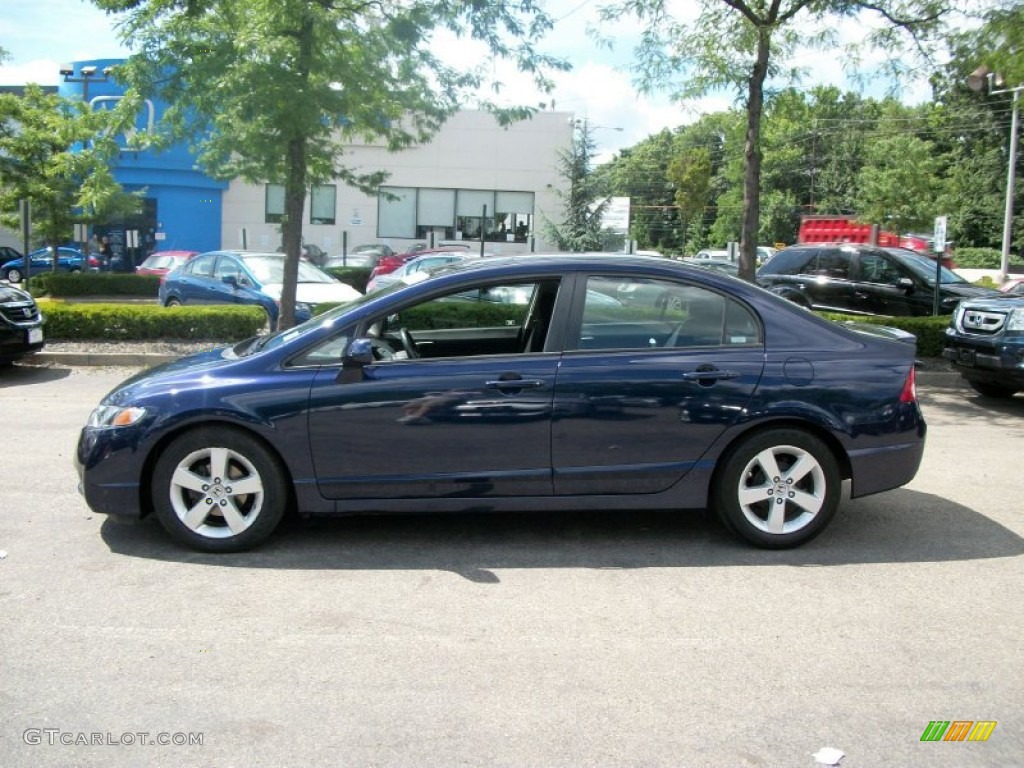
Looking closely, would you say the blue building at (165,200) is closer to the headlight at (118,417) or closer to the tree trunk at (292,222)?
the tree trunk at (292,222)

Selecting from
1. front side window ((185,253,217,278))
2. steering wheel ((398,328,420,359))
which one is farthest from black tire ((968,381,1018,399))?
front side window ((185,253,217,278))

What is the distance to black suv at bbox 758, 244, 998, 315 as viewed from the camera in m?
15.6

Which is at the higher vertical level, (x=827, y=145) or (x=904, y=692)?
(x=827, y=145)

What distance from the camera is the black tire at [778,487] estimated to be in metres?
5.22

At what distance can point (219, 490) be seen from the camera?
5094mm

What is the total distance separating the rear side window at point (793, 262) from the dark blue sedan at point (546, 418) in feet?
40.6

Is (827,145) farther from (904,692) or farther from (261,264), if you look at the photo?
(904,692)

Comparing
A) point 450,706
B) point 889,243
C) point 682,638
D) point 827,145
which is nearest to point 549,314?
point 682,638

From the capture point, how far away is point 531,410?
5074mm

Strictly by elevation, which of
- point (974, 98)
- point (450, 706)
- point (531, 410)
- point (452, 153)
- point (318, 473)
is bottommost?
point (450, 706)

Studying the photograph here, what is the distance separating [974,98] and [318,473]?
59735 mm

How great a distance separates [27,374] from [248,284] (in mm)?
4188

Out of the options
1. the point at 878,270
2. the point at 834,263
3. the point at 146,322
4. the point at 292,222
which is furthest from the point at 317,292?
the point at 878,270

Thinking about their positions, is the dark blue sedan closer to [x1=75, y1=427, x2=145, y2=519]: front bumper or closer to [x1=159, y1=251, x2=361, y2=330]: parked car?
[x1=75, y1=427, x2=145, y2=519]: front bumper
